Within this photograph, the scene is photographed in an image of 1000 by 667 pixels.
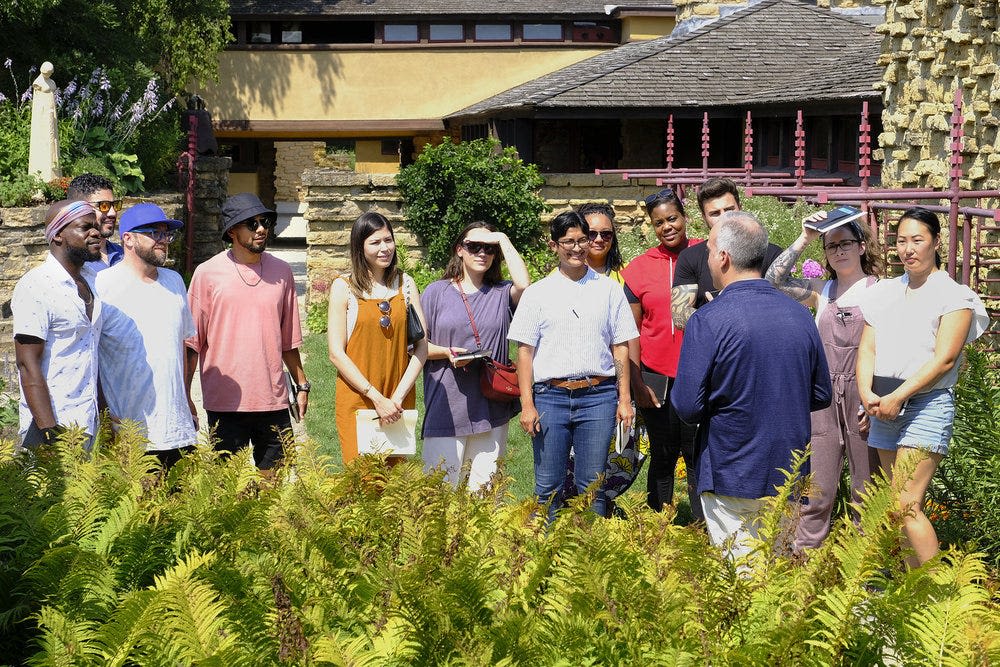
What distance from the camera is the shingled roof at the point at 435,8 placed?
99.2 feet

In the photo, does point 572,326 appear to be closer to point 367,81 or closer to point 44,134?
point 44,134

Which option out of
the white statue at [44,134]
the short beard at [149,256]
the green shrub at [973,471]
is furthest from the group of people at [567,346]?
the white statue at [44,134]

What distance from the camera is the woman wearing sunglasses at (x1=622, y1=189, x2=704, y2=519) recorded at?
259 inches

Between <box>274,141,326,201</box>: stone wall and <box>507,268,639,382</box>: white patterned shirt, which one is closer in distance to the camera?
<box>507,268,639,382</box>: white patterned shirt

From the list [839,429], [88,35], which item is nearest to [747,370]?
[839,429]

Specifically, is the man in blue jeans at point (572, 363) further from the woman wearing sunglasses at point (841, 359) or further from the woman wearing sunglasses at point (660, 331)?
the woman wearing sunglasses at point (841, 359)

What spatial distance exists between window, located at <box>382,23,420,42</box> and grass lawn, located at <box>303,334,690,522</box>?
17.2 meters

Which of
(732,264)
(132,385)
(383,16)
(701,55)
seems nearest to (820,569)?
(732,264)

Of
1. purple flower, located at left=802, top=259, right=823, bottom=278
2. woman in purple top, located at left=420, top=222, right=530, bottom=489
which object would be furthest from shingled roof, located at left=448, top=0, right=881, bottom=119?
woman in purple top, located at left=420, top=222, right=530, bottom=489

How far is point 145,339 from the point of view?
18.9ft

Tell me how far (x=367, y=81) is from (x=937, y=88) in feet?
71.3

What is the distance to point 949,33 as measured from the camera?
9992 mm

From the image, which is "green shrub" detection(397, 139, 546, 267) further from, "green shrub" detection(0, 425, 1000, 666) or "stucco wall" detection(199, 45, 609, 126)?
"stucco wall" detection(199, 45, 609, 126)

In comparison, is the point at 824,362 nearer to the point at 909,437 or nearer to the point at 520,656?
the point at 909,437
